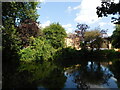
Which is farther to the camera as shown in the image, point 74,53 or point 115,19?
point 74,53

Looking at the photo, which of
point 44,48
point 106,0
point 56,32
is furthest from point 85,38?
point 106,0

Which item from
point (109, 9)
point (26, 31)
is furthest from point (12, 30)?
point (109, 9)

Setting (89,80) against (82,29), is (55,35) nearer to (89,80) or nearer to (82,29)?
(82,29)

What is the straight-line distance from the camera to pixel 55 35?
21.9 metres

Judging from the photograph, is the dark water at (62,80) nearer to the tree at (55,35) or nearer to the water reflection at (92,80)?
the water reflection at (92,80)

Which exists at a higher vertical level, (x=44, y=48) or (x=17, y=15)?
(x=17, y=15)

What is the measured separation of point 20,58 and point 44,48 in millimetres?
2852

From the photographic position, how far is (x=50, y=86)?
7270 mm

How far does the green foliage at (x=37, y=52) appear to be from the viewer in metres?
16.5

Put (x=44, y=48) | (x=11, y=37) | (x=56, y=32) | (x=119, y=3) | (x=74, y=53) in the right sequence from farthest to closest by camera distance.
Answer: (x=56, y=32) < (x=74, y=53) < (x=44, y=48) < (x=11, y=37) < (x=119, y=3)

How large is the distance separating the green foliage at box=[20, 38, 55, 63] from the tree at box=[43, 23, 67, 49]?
Answer: 3224 mm

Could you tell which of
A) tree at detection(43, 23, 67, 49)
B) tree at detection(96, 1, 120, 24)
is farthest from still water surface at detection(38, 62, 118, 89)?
tree at detection(43, 23, 67, 49)

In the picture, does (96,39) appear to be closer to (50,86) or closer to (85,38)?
(85,38)

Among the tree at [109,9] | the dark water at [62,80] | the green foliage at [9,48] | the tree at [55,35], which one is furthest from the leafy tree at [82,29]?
the tree at [109,9]
